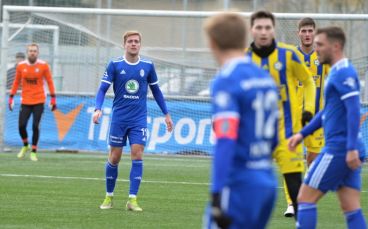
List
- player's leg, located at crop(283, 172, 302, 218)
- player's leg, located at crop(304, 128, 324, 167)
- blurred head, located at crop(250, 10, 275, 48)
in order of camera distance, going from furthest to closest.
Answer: player's leg, located at crop(304, 128, 324, 167)
player's leg, located at crop(283, 172, 302, 218)
blurred head, located at crop(250, 10, 275, 48)

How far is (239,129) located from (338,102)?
2.39 meters

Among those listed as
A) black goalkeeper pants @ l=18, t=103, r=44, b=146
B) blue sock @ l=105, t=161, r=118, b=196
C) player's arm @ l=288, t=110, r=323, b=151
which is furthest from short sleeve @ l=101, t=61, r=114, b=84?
black goalkeeper pants @ l=18, t=103, r=44, b=146

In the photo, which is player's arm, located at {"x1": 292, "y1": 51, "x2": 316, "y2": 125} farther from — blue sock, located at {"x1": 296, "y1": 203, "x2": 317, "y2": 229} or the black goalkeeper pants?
the black goalkeeper pants

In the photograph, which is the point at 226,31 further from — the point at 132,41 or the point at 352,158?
the point at 132,41

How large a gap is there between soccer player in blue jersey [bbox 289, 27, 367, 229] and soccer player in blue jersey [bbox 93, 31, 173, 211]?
4.11 m

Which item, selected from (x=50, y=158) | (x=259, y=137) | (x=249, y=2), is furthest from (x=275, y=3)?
(x=259, y=137)

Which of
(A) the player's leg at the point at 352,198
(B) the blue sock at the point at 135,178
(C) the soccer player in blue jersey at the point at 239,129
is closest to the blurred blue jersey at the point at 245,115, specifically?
(C) the soccer player in blue jersey at the point at 239,129

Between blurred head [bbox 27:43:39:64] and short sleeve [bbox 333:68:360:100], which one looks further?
blurred head [bbox 27:43:39:64]

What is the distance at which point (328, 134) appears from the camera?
7.84 metres

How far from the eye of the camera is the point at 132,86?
39.3 ft

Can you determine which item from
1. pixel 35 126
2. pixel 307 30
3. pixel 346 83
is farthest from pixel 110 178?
pixel 35 126

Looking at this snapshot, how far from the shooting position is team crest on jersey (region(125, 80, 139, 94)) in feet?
39.2

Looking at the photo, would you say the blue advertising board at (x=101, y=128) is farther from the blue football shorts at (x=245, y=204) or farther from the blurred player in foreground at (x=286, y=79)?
the blue football shorts at (x=245, y=204)

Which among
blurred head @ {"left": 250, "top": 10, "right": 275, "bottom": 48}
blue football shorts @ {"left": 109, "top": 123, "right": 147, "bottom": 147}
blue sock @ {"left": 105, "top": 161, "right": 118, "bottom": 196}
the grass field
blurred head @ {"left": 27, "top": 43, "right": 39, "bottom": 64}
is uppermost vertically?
blurred head @ {"left": 250, "top": 10, "right": 275, "bottom": 48}
